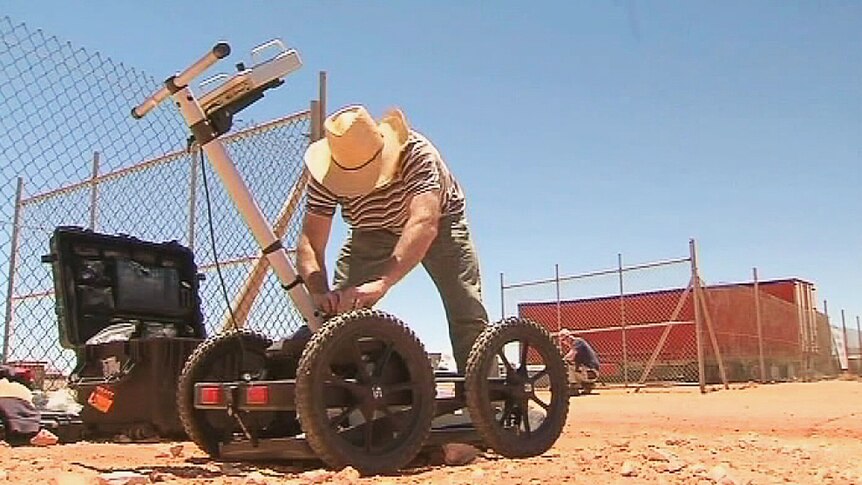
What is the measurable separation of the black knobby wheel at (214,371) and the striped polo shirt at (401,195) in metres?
0.65

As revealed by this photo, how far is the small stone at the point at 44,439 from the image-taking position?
498 cm

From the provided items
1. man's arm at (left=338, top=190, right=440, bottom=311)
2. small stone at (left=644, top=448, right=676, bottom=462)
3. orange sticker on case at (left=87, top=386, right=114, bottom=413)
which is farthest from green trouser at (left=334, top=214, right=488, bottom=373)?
orange sticker on case at (left=87, top=386, right=114, bottom=413)

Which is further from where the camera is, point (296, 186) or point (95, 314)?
point (296, 186)

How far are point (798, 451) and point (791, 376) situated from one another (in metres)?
18.5

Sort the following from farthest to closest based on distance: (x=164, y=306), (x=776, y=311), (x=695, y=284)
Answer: (x=776, y=311) < (x=695, y=284) < (x=164, y=306)

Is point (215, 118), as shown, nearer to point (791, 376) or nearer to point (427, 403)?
point (427, 403)

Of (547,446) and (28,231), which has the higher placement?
(28,231)

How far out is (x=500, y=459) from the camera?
3795mm

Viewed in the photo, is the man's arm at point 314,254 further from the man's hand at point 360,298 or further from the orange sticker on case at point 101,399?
the orange sticker on case at point 101,399

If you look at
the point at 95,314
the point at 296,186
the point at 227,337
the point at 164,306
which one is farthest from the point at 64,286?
the point at 227,337

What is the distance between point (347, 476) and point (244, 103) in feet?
5.29

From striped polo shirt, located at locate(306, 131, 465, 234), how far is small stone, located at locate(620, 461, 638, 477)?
1283mm

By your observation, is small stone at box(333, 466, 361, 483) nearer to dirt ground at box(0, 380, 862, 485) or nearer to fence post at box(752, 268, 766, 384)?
dirt ground at box(0, 380, 862, 485)

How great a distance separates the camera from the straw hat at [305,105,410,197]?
12.6ft
